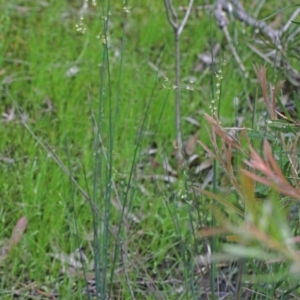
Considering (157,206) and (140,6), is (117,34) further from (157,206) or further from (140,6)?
(157,206)

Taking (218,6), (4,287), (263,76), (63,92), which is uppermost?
(263,76)

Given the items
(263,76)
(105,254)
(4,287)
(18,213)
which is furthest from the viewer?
(18,213)

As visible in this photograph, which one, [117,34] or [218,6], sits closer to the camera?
[218,6]

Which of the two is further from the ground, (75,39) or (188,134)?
(75,39)

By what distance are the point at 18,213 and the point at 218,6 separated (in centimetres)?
114

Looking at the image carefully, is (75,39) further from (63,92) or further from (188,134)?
(188,134)

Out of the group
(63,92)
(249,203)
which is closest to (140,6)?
(63,92)

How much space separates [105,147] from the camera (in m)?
1.62

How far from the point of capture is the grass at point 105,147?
5.51ft

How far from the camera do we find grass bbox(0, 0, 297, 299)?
1.68 m

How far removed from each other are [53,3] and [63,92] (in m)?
0.67

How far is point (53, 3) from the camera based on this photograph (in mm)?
3047

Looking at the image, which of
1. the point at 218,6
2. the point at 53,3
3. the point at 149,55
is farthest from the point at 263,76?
the point at 53,3

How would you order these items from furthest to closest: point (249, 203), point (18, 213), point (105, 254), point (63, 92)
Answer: point (63, 92) < point (18, 213) < point (105, 254) < point (249, 203)
